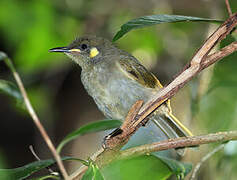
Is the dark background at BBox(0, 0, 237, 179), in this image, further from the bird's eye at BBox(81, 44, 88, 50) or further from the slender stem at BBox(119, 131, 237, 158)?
the slender stem at BBox(119, 131, 237, 158)

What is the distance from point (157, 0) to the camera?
524 centimetres

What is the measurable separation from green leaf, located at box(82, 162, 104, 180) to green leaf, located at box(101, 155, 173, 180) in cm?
21

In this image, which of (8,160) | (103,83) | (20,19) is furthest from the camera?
(8,160)

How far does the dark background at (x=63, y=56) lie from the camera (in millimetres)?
4973

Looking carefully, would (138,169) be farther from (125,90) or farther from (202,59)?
(125,90)

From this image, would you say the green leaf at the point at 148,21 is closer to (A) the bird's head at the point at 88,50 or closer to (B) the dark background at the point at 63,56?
(A) the bird's head at the point at 88,50

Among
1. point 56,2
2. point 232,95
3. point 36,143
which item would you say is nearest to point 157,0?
point 56,2

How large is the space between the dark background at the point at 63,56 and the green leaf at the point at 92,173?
279cm

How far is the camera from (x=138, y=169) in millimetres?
2281

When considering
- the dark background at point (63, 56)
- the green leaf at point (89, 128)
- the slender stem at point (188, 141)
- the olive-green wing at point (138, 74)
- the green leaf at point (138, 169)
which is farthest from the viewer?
the dark background at point (63, 56)

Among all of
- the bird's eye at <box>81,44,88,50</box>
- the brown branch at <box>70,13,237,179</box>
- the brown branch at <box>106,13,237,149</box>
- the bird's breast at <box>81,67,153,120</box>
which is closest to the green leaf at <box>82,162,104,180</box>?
the brown branch at <box>70,13,237,179</box>

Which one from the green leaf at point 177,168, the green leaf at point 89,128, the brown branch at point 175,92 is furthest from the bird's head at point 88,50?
the brown branch at point 175,92

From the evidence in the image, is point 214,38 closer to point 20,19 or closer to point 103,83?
point 103,83

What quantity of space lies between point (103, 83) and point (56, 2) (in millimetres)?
2456
